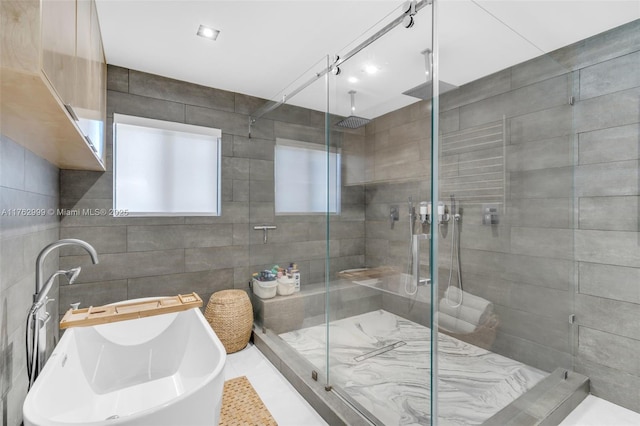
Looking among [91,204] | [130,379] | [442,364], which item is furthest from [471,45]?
[91,204]

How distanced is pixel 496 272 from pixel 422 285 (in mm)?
684

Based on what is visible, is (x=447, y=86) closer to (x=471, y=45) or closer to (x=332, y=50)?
(x=471, y=45)

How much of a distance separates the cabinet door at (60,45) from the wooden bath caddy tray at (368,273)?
1592mm

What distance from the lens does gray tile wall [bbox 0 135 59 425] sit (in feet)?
4.02

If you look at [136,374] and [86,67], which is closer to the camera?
[86,67]

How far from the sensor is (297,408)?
1863 millimetres

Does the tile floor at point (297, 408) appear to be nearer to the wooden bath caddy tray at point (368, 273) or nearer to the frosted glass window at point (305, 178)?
the wooden bath caddy tray at point (368, 273)

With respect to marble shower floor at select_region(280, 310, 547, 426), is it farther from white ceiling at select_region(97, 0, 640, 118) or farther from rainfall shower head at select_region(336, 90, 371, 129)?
white ceiling at select_region(97, 0, 640, 118)

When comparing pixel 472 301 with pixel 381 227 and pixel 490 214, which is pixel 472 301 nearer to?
pixel 490 214

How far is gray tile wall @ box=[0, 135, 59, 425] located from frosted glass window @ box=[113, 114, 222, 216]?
32.6 inches

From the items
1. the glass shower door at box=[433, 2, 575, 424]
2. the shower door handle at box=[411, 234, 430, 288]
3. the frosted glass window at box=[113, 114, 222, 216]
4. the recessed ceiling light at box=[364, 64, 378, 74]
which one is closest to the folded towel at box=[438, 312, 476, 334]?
the glass shower door at box=[433, 2, 575, 424]

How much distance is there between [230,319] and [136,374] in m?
0.90

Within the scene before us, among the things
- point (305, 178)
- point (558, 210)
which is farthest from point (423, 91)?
point (558, 210)

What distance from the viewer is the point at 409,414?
1.54 meters
